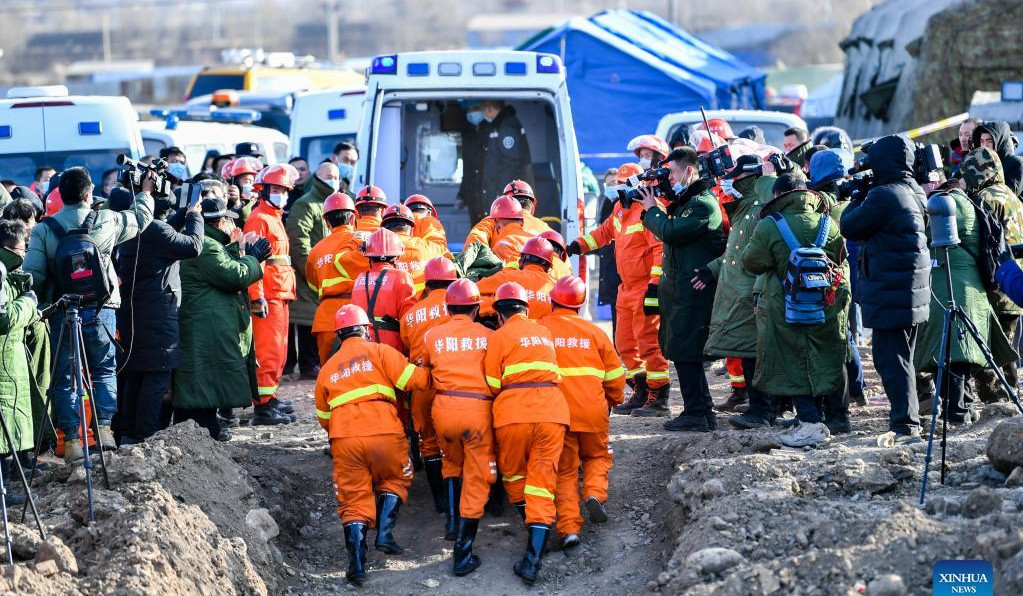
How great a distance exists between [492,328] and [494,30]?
54299 millimetres

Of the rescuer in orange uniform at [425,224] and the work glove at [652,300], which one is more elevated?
the rescuer in orange uniform at [425,224]

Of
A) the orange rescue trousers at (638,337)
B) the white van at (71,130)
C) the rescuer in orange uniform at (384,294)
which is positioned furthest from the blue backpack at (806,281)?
the white van at (71,130)

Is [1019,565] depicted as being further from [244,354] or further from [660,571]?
[244,354]

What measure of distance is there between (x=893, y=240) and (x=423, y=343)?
2638mm

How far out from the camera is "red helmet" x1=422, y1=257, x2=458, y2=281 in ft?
25.6

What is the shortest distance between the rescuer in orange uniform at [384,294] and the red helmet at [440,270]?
1.08 feet

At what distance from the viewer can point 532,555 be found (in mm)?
6902

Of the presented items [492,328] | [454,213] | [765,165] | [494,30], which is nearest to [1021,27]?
[454,213]

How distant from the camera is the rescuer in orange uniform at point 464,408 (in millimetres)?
7035

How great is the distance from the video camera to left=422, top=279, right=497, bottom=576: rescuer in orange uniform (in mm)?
2115

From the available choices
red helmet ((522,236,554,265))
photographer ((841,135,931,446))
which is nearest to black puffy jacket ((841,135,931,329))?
photographer ((841,135,931,446))

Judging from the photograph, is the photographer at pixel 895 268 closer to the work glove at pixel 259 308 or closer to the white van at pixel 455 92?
the white van at pixel 455 92

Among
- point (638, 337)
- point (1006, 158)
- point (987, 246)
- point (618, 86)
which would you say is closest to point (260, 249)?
point (638, 337)

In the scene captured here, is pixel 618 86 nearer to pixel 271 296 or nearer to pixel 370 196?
pixel 271 296
